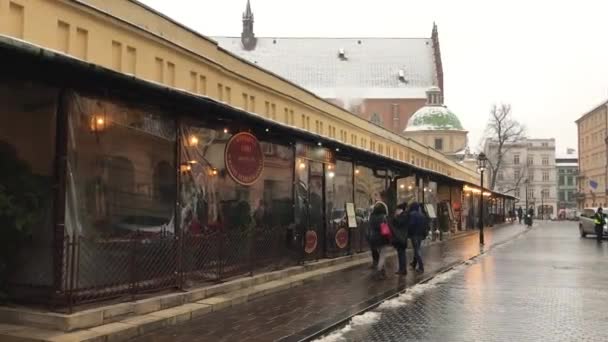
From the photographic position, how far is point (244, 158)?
11.8 metres

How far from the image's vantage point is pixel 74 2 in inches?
570

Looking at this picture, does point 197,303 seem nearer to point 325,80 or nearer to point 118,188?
point 118,188

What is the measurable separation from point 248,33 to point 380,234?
9371 cm

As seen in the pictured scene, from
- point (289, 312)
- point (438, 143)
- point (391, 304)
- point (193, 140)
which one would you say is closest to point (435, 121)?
point (438, 143)

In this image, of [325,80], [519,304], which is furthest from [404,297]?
[325,80]

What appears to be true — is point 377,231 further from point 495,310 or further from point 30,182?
point 30,182

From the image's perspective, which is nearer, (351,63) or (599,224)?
(599,224)

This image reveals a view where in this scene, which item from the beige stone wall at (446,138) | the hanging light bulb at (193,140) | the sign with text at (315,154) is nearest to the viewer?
the hanging light bulb at (193,140)

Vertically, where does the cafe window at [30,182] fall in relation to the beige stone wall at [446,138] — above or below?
below

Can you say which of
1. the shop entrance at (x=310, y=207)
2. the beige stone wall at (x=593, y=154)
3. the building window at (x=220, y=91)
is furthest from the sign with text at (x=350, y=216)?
the beige stone wall at (x=593, y=154)

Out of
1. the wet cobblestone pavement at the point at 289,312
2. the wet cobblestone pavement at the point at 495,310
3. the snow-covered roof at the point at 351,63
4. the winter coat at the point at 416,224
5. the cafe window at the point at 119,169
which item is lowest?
the wet cobblestone pavement at the point at 495,310

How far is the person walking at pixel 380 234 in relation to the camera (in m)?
14.2

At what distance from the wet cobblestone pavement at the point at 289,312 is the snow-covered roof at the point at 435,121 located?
71180 mm

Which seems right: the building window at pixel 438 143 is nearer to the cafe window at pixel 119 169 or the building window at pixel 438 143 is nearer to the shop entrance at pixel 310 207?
the shop entrance at pixel 310 207
